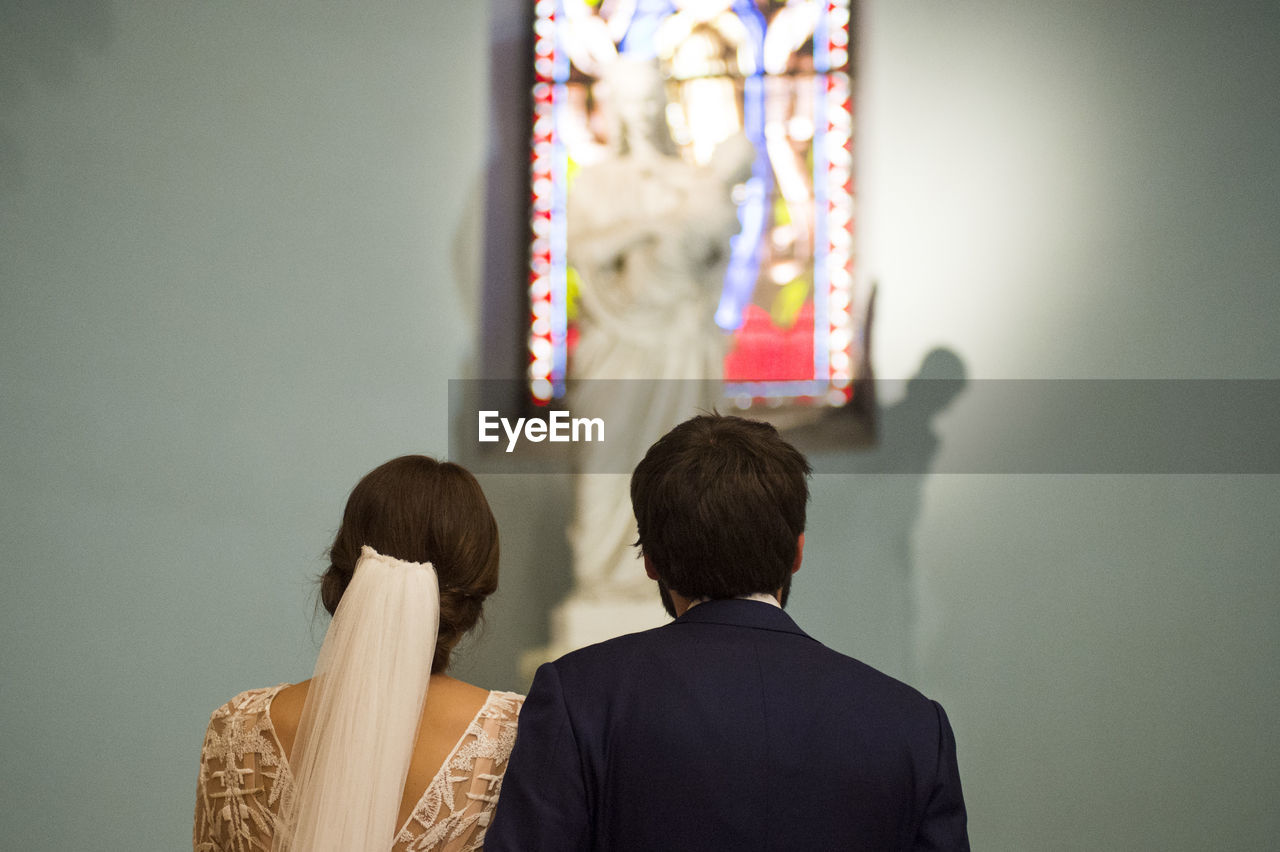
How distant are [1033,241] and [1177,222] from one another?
1.25ft

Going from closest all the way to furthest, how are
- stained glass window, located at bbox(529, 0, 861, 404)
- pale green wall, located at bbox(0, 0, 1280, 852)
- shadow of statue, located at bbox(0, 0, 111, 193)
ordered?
pale green wall, located at bbox(0, 0, 1280, 852) → stained glass window, located at bbox(529, 0, 861, 404) → shadow of statue, located at bbox(0, 0, 111, 193)

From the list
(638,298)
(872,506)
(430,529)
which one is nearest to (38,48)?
(638,298)

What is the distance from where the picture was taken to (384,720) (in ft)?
5.50

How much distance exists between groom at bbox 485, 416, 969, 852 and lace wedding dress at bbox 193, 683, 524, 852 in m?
0.27

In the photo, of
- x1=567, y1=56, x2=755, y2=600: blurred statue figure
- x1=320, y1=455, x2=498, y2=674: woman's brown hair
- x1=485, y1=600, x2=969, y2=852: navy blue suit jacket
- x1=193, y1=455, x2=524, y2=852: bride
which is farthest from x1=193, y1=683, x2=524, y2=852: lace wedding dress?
x1=567, y1=56, x2=755, y2=600: blurred statue figure

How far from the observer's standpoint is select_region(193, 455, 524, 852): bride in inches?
65.2

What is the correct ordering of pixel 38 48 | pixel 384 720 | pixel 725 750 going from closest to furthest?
1. pixel 725 750
2. pixel 384 720
3. pixel 38 48

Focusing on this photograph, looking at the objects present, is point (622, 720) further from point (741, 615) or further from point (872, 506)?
point (872, 506)

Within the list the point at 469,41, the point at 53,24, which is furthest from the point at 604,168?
the point at 53,24

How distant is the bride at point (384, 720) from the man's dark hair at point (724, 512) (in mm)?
396

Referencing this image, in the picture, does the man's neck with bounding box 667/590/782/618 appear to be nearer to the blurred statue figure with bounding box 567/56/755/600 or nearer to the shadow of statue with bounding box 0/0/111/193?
the blurred statue figure with bounding box 567/56/755/600

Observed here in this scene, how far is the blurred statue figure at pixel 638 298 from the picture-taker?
3.01 metres

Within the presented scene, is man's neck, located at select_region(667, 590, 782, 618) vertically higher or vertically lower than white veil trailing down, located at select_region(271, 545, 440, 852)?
higher

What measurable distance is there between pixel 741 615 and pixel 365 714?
633 millimetres
